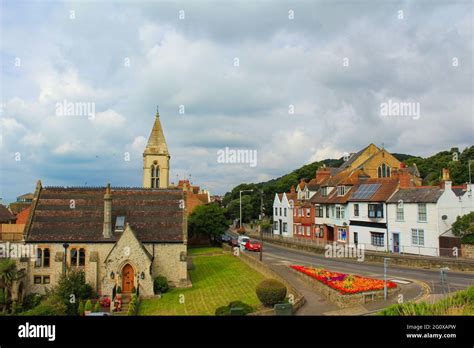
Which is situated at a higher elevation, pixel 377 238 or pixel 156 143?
pixel 156 143

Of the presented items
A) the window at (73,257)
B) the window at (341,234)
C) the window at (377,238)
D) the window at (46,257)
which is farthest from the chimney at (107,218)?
the window at (341,234)

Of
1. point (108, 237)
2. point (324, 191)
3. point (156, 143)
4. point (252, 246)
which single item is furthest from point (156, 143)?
point (324, 191)

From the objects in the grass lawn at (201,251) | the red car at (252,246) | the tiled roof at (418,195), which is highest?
the tiled roof at (418,195)

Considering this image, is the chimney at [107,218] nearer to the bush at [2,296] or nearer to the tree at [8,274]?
the tree at [8,274]

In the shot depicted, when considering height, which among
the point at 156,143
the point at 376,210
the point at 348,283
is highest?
the point at 156,143

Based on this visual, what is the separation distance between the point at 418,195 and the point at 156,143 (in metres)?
33.7

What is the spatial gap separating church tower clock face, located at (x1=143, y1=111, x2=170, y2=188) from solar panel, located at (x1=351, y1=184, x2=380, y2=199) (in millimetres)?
25869

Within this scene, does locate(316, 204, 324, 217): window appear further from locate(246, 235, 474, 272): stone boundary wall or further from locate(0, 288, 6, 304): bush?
locate(0, 288, 6, 304): bush

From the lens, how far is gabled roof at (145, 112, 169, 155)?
50.8 metres

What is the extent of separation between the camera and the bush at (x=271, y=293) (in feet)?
74.6

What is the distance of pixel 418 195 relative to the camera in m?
39.5

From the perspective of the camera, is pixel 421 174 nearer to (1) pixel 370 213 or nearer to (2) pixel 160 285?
(1) pixel 370 213

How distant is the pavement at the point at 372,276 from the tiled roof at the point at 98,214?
38.6ft

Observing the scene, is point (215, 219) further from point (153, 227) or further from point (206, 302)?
point (206, 302)
